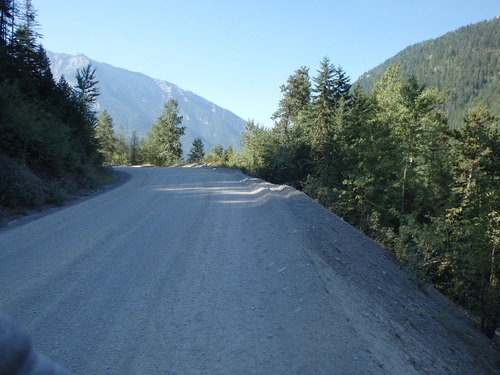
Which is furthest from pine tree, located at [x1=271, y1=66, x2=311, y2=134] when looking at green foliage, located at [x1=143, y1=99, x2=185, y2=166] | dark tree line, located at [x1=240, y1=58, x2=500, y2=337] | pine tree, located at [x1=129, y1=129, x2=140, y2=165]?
pine tree, located at [x1=129, y1=129, x2=140, y2=165]

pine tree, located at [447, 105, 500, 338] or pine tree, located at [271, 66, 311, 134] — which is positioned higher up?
pine tree, located at [271, 66, 311, 134]

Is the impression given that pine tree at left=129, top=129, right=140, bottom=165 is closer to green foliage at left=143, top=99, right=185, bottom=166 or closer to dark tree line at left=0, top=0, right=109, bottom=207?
green foliage at left=143, top=99, right=185, bottom=166

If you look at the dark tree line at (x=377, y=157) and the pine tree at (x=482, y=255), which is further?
the dark tree line at (x=377, y=157)

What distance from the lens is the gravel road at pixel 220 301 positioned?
3209 millimetres

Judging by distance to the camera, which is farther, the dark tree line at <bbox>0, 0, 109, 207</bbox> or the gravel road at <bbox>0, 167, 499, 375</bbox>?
the dark tree line at <bbox>0, 0, 109, 207</bbox>

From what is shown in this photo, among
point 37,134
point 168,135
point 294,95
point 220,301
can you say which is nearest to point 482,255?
point 220,301

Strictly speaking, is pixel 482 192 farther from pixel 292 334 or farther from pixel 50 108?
pixel 50 108

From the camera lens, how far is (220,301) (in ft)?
13.9

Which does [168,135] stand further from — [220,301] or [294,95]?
[220,301]

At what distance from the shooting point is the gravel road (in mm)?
3209

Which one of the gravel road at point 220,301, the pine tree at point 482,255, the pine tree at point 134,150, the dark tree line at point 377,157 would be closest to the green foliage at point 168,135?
the pine tree at point 134,150

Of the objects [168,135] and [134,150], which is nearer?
[168,135]

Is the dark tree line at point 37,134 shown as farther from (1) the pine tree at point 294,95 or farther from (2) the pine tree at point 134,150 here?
(2) the pine tree at point 134,150

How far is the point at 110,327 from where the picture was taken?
3.63 meters
